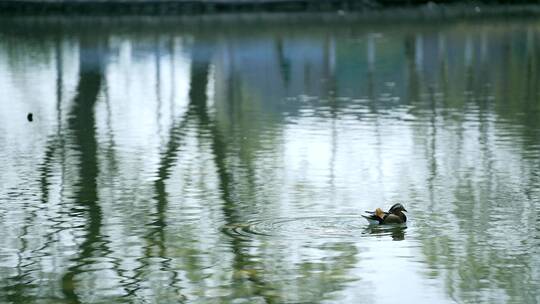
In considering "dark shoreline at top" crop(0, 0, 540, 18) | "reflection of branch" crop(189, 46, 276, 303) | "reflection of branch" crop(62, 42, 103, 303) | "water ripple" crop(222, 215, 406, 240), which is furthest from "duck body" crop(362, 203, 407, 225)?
"dark shoreline at top" crop(0, 0, 540, 18)

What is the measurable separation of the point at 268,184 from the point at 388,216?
423 cm

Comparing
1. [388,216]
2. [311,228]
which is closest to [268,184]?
[311,228]

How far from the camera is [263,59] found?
5100 cm

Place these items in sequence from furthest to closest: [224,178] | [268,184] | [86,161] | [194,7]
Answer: [194,7] → [86,161] → [224,178] → [268,184]

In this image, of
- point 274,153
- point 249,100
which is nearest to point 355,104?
point 249,100

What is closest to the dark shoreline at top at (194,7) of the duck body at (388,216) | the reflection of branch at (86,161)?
the reflection of branch at (86,161)

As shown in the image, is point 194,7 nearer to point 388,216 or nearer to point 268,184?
point 268,184

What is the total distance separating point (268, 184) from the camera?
69.4 feet

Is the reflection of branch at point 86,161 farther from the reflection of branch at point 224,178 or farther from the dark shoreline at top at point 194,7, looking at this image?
the dark shoreline at top at point 194,7

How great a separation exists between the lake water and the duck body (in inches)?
4.7

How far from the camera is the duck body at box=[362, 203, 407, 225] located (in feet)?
55.9

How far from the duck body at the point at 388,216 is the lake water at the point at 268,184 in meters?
0.12

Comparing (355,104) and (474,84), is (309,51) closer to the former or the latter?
(474,84)

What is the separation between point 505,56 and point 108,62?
41.6 feet
